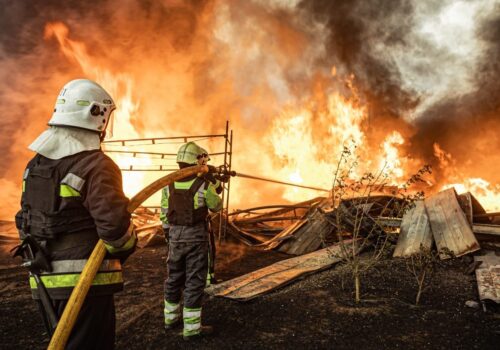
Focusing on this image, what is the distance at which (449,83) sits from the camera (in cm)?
1659

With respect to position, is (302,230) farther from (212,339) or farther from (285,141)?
(285,141)

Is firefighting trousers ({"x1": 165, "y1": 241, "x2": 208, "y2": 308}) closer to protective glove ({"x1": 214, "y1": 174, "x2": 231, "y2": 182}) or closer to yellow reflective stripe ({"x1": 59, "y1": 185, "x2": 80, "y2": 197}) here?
protective glove ({"x1": 214, "y1": 174, "x2": 231, "y2": 182})

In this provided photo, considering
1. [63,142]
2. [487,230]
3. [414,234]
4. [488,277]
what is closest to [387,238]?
[488,277]

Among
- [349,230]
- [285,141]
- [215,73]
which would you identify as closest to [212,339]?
[349,230]

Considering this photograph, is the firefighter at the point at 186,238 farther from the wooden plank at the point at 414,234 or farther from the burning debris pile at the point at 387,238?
the wooden plank at the point at 414,234

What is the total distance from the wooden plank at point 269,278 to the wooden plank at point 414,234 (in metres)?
1.44

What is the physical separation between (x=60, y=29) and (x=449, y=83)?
19163mm

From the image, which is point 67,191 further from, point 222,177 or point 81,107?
point 222,177

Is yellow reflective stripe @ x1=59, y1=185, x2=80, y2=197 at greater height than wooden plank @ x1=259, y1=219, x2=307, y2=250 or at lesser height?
greater

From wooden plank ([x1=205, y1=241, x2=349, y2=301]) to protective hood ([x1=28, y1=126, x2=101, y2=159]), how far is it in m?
3.40

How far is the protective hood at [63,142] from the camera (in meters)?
2.20

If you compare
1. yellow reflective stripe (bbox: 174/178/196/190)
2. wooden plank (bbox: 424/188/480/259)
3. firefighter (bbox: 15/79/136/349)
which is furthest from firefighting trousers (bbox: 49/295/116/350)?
wooden plank (bbox: 424/188/480/259)

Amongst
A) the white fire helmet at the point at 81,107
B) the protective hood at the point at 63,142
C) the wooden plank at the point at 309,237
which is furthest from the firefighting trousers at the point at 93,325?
the wooden plank at the point at 309,237

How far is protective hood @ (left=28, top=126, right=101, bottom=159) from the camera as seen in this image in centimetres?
220
